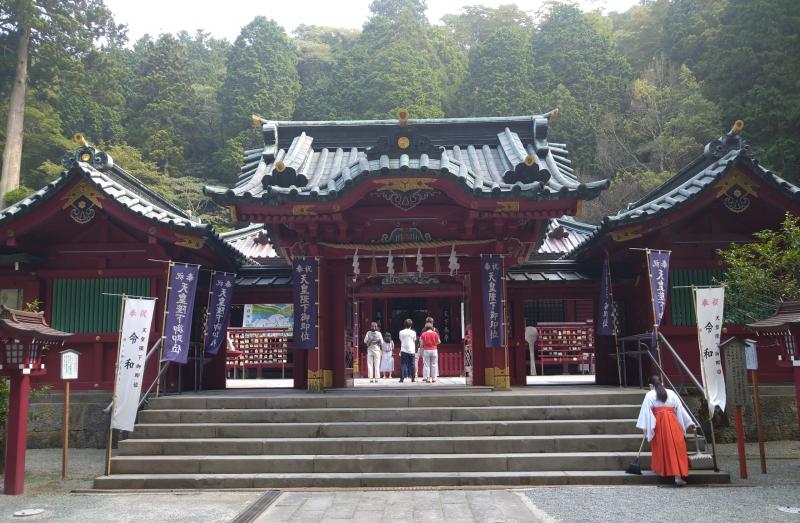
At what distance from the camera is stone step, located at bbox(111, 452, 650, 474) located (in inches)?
366

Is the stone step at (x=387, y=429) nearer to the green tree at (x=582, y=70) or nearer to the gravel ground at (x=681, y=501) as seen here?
the gravel ground at (x=681, y=501)

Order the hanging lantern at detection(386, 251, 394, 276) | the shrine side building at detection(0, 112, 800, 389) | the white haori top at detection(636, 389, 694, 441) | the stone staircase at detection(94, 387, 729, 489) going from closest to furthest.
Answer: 1. the white haori top at detection(636, 389, 694, 441)
2. the stone staircase at detection(94, 387, 729, 489)
3. the shrine side building at detection(0, 112, 800, 389)
4. the hanging lantern at detection(386, 251, 394, 276)

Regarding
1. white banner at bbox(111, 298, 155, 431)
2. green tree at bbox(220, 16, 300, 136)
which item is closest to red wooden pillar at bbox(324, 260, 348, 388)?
white banner at bbox(111, 298, 155, 431)

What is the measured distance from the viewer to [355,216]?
42.8 feet

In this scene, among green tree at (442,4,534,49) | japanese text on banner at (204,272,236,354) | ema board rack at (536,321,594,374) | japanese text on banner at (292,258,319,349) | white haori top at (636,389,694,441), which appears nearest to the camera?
white haori top at (636,389,694,441)

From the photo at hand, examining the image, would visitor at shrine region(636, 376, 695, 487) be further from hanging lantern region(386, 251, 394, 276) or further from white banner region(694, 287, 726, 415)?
hanging lantern region(386, 251, 394, 276)

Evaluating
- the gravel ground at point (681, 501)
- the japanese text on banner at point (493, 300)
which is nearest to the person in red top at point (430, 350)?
the japanese text on banner at point (493, 300)

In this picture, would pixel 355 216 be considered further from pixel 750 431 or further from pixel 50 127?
pixel 50 127

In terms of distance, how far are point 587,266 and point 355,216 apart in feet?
20.5

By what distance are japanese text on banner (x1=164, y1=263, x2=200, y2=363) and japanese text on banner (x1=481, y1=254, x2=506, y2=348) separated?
18.3 feet

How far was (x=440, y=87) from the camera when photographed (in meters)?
49.5

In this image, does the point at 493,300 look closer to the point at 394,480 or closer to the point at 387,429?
the point at 387,429

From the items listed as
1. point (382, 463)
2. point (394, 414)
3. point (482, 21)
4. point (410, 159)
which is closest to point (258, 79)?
point (482, 21)

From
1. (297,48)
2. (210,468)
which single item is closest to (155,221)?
(210,468)
